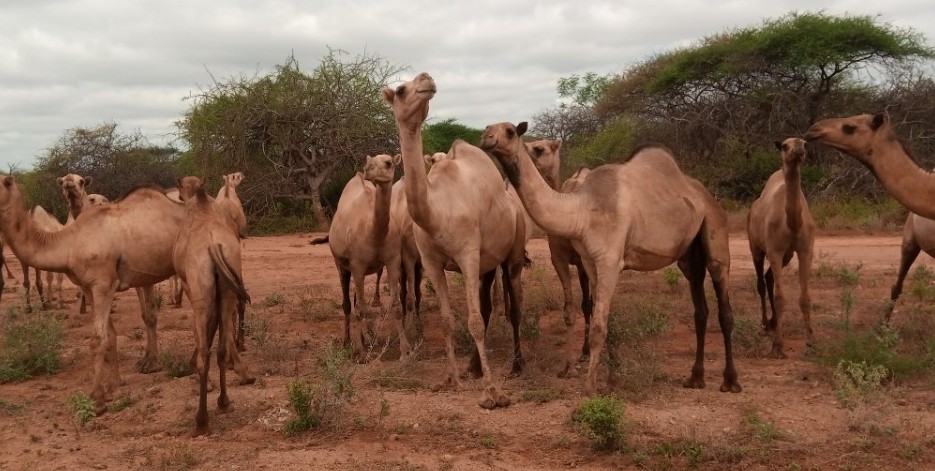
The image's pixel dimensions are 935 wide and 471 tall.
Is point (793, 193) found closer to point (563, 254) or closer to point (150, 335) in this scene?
point (563, 254)

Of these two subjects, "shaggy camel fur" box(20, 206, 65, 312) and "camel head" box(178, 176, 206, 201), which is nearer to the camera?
"camel head" box(178, 176, 206, 201)

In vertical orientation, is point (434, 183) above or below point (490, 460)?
above

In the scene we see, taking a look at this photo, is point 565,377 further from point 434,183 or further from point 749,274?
point 749,274

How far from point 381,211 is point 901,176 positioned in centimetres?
456

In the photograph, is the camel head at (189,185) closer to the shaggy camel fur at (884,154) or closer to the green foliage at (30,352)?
the green foliage at (30,352)

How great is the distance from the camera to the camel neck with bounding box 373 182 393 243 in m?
7.61

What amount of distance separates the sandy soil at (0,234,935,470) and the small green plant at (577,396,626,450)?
8 centimetres

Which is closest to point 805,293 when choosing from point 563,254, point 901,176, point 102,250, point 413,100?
point 901,176

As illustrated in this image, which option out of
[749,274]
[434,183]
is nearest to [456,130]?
[749,274]

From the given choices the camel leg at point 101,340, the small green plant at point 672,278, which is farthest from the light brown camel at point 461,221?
the small green plant at point 672,278

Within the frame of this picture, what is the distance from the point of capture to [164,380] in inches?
315

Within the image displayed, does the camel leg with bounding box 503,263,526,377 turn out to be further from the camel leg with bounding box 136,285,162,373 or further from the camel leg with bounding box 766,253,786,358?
the camel leg with bounding box 136,285,162,373

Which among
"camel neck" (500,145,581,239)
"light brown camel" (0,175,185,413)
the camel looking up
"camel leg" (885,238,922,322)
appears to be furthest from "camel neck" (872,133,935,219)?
"light brown camel" (0,175,185,413)

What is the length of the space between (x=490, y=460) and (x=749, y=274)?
31.2ft
